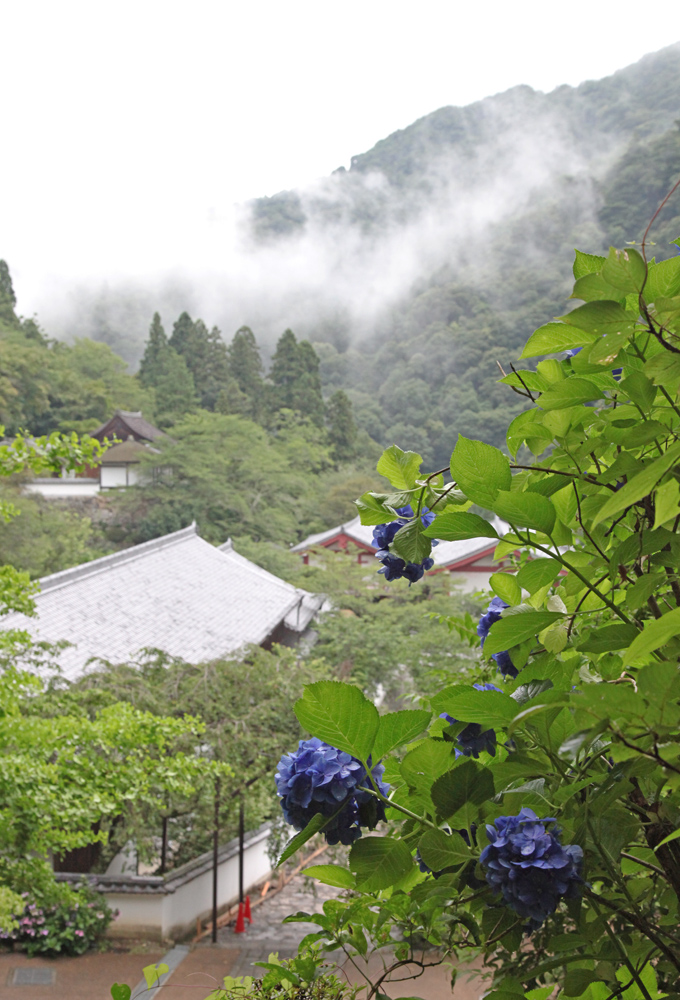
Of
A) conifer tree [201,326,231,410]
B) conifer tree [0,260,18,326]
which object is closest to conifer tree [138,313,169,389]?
conifer tree [201,326,231,410]

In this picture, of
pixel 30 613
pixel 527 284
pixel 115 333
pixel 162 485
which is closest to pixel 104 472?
pixel 162 485

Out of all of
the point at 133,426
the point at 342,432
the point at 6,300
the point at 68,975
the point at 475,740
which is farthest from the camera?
the point at 6,300

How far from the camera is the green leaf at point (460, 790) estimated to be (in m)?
0.47

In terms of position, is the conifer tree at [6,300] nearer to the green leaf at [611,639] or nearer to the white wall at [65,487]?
the white wall at [65,487]

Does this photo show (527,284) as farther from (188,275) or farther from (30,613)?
(30,613)

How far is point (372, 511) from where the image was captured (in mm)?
632

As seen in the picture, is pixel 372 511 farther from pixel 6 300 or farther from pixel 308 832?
pixel 6 300

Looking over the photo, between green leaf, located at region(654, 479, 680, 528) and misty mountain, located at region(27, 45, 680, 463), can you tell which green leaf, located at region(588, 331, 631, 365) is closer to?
green leaf, located at region(654, 479, 680, 528)

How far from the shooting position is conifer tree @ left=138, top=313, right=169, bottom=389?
32.2 m

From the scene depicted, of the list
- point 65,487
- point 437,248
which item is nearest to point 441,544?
point 65,487

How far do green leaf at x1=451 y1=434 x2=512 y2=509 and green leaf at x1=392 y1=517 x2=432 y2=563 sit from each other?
74 mm

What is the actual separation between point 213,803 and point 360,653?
379 cm

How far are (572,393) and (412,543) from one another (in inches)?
6.5

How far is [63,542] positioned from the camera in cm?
1504
